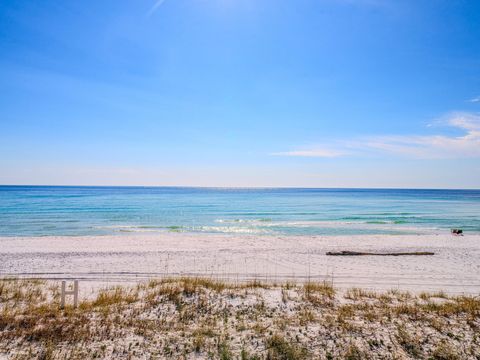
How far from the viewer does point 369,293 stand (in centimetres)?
1130

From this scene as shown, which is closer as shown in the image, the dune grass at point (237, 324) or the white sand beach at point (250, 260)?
the dune grass at point (237, 324)

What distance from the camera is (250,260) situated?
19.4m

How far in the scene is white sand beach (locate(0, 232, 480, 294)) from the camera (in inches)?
589

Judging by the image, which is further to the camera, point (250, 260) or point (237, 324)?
point (250, 260)

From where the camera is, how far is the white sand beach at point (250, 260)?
15.0m

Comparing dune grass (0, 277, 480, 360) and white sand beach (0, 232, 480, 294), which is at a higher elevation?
dune grass (0, 277, 480, 360)

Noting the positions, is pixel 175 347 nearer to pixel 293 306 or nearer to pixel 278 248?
pixel 293 306

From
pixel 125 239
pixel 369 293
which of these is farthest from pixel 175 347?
pixel 125 239

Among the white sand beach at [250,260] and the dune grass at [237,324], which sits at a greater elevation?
the dune grass at [237,324]

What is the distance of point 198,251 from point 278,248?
5.79m

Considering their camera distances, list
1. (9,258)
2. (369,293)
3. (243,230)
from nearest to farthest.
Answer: (369,293), (9,258), (243,230)

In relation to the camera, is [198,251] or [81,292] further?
[198,251]

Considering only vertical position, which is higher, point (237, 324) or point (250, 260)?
point (237, 324)

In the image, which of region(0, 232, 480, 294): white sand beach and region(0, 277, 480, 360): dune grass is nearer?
region(0, 277, 480, 360): dune grass
